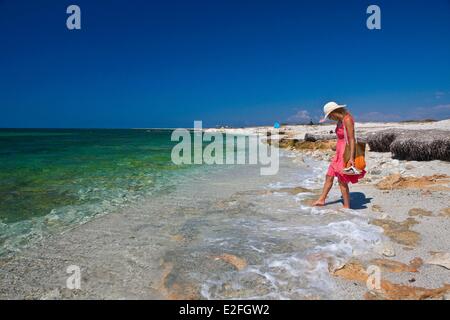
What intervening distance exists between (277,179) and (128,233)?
18.7 ft

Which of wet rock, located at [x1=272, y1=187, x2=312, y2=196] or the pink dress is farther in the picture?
wet rock, located at [x1=272, y1=187, x2=312, y2=196]

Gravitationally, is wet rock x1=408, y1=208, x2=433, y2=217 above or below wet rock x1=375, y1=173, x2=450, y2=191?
below

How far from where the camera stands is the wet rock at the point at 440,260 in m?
3.21

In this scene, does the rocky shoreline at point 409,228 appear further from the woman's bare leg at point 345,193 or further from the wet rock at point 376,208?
the woman's bare leg at point 345,193

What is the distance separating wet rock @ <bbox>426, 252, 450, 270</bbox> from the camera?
3215mm

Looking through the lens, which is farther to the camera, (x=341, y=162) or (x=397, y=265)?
(x=341, y=162)

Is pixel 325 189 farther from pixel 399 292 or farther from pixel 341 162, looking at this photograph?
pixel 399 292

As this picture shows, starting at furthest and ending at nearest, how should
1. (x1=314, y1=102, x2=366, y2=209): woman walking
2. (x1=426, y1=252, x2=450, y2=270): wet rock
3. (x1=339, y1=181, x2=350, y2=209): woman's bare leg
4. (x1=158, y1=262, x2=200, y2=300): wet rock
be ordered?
(x1=339, y1=181, x2=350, y2=209): woman's bare leg
(x1=314, y1=102, x2=366, y2=209): woman walking
(x1=426, y1=252, x2=450, y2=270): wet rock
(x1=158, y1=262, x2=200, y2=300): wet rock

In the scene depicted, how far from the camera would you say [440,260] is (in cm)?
328

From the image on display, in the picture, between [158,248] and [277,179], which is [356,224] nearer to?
[158,248]

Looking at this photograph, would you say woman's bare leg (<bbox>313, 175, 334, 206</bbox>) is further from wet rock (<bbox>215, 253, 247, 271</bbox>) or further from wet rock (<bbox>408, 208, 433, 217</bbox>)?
wet rock (<bbox>215, 253, 247, 271</bbox>)

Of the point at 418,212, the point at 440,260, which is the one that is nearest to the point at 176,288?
the point at 440,260

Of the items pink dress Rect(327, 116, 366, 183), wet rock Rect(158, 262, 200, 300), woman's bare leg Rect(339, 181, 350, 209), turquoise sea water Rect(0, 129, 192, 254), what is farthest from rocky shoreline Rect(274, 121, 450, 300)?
turquoise sea water Rect(0, 129, 192, 254)
